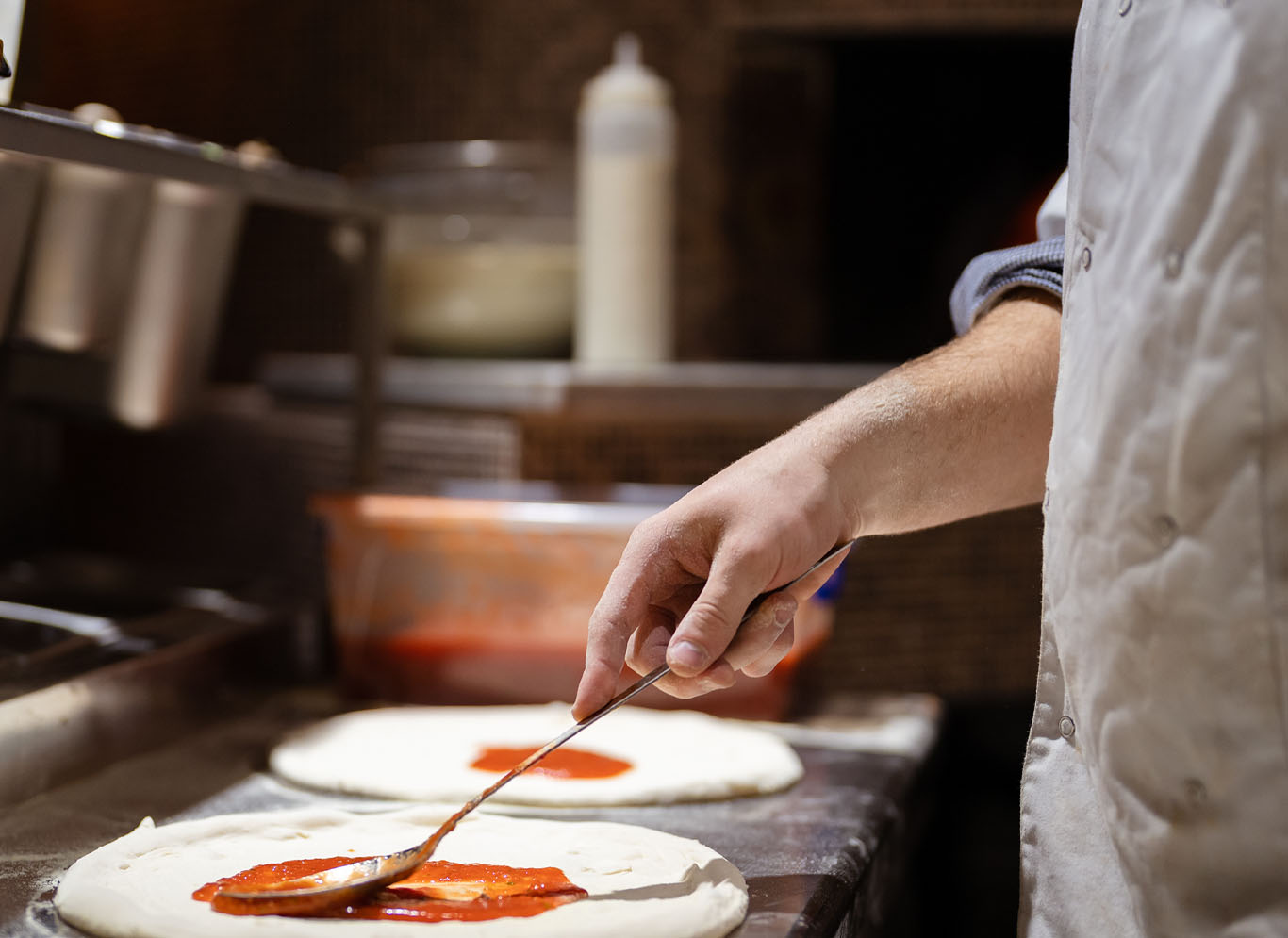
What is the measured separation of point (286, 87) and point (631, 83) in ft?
6.93

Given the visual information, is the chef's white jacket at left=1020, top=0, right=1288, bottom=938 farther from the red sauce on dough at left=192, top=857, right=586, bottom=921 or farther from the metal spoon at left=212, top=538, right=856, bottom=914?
the red sauce on dough at left=192, top=857, right=586, bottom=921

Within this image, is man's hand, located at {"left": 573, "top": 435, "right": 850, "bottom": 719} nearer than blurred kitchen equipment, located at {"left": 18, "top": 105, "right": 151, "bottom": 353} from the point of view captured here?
Yes

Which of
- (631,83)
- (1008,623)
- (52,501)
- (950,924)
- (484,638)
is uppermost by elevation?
(631,83)

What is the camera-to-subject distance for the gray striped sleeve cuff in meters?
1.09

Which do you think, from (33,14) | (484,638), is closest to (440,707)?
(484,638)

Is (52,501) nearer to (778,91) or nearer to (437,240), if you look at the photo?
(437,240)

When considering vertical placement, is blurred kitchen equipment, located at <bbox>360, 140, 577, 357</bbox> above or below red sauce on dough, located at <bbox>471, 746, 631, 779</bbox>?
above

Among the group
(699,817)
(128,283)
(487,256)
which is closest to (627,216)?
(487,256)

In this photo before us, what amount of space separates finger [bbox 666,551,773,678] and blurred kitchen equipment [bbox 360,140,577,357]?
4.62 ft

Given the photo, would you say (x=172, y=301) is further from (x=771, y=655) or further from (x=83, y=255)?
(x=771, y=655)

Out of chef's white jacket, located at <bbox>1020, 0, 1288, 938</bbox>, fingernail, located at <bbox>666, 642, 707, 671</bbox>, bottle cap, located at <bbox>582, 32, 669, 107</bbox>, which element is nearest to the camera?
chef's white jacket, located at <bbox>1020, 0, 1288, 938</bbox>

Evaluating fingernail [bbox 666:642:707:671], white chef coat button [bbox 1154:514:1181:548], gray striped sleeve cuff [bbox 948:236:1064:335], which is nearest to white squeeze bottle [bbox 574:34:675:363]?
gray striped sleeve cuff [bbox 948:236:1064:335]

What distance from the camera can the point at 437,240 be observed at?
2393 millimetres

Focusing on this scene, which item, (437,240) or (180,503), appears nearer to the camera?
(437,240)
